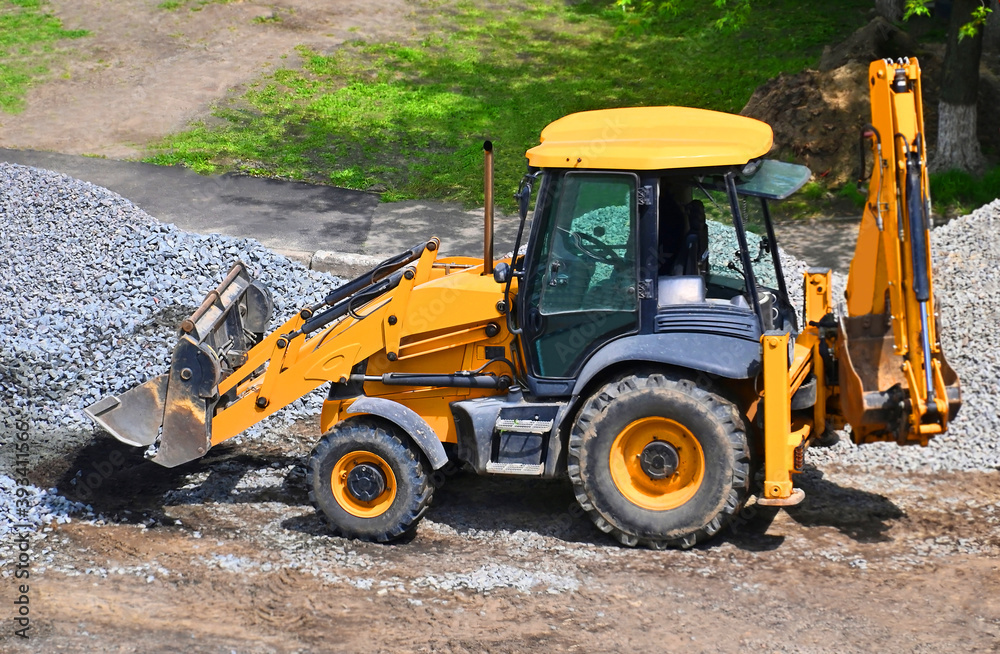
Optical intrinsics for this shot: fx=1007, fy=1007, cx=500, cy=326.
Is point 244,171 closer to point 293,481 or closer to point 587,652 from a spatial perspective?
point 293,481

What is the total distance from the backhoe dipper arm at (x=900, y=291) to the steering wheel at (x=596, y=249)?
139 centimetres

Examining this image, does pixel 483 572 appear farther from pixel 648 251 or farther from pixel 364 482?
pixel 648 251

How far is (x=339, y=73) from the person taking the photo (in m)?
18.0

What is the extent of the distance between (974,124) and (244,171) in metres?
9.61

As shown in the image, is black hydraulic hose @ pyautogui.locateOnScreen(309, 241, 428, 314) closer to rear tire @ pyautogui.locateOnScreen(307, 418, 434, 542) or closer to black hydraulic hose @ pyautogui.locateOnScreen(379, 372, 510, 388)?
black hydraulic hose @ pyautogui.locateOnScreen(379, 372, 510, 388)

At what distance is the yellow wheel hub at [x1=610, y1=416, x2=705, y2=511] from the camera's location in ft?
19.4

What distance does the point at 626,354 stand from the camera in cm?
586

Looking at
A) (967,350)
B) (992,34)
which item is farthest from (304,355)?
(992,34)

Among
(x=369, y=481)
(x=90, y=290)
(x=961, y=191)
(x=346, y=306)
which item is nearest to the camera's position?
(x=369, y=481)

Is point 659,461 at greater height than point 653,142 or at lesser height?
lesser

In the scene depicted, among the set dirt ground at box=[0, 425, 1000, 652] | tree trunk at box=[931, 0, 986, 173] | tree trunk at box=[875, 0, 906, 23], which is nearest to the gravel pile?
dirt ground at box=[0, 425, 1000, 652]

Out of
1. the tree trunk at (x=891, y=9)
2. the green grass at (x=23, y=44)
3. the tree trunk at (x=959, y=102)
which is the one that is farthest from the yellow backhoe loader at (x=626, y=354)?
the tree trunk at (x=891, y=9)

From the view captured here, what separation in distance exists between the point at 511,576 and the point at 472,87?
12975 millimetres

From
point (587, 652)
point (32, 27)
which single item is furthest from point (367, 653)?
point (32, 27)
